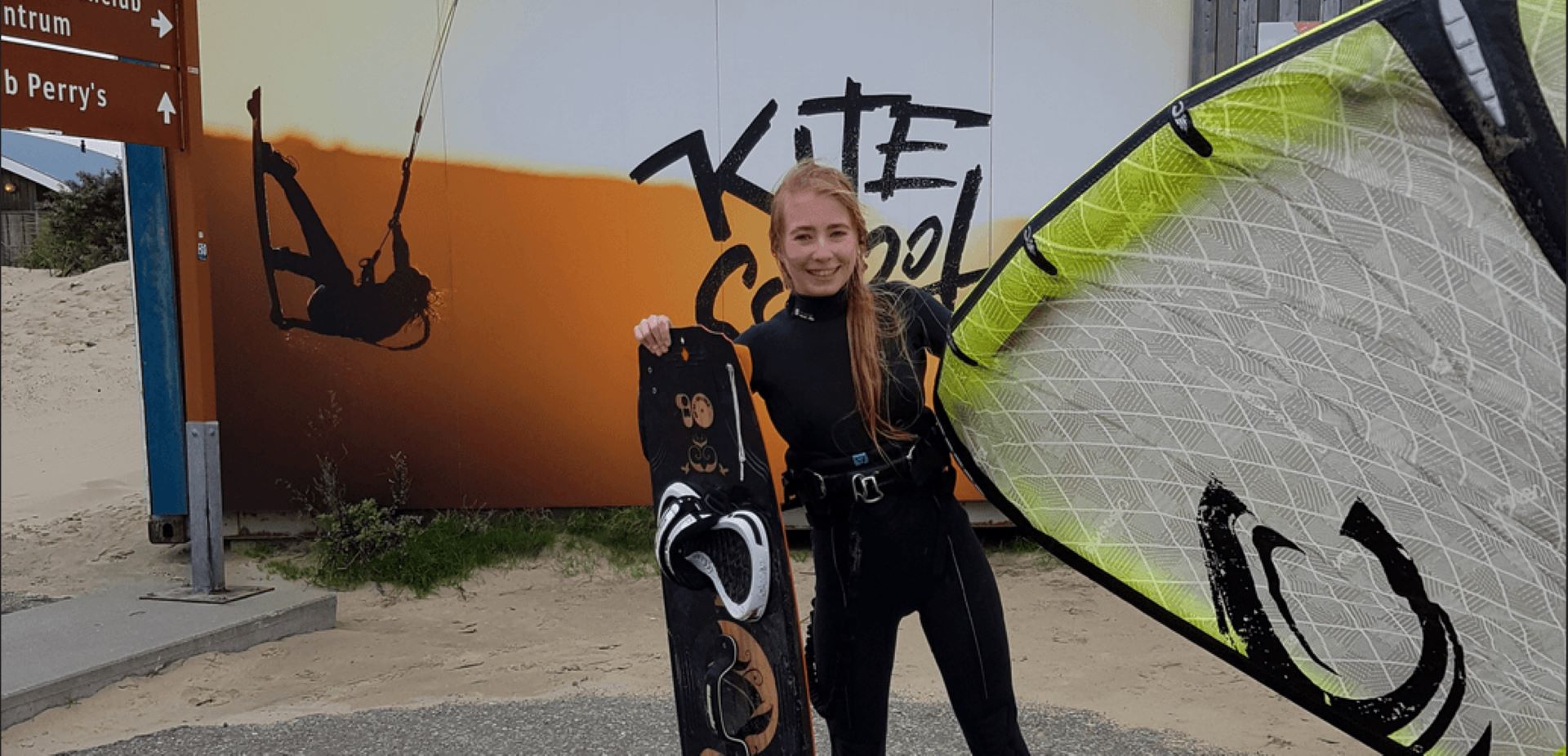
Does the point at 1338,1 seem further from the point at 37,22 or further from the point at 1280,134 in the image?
the point at 37,22

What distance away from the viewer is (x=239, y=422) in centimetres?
589

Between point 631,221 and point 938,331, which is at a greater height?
point 631,221

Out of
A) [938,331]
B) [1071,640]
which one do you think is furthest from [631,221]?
[938,331]

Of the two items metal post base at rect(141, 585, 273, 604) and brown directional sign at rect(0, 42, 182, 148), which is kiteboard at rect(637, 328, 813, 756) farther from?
metal post base at rect(141, 585, 273, 604)

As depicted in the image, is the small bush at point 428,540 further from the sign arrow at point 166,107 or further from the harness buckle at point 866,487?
the harness buckle at point 866,487

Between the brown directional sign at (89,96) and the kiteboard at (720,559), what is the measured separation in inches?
110

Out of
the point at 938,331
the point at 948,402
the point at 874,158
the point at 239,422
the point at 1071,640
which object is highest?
the point at 874,158

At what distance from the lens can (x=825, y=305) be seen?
2.33 m

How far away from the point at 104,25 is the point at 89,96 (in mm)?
292

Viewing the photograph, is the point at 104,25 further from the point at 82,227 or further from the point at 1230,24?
the point at 82,227

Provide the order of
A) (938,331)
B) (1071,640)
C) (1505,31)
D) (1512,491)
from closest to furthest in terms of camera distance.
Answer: (1505,31), (1512,491), (938,331), (1071,640)

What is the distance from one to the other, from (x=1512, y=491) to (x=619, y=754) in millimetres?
2544

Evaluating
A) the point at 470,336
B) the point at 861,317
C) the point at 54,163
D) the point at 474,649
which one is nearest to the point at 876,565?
the point at 861,317

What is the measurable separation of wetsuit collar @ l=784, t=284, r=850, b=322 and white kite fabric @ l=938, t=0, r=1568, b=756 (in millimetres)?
262
